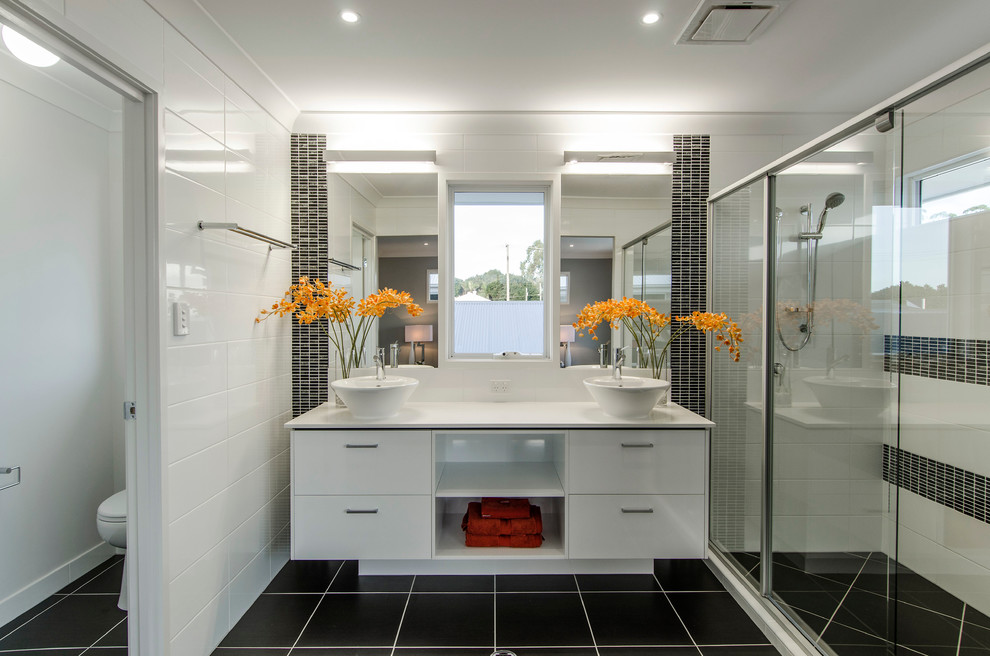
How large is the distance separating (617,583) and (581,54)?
2.44m

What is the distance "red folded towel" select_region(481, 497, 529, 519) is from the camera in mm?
2332

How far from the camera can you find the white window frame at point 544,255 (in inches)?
104

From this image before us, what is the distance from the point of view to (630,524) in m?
2.17

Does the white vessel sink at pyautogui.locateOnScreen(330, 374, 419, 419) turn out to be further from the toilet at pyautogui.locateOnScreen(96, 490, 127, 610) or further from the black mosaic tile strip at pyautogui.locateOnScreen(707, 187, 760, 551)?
the black mosaic tile strip at pyautogui.locateOnScreen(707, 187, 760, 551)

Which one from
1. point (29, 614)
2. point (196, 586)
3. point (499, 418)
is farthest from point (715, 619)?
point (29, 614)

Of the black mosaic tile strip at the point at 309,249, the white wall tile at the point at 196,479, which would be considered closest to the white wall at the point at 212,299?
the white wall tile at the point at 196,479

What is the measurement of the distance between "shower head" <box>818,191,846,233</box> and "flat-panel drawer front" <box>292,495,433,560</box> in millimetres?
1966

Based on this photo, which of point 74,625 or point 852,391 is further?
point 74,625

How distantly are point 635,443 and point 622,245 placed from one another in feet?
3.62

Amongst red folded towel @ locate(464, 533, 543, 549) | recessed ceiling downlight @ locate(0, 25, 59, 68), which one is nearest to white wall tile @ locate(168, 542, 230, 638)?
red folded towel @ locate(464, 533, 543, 549)

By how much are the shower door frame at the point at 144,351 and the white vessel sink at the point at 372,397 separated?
77cm

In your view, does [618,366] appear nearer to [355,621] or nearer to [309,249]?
[355,621]

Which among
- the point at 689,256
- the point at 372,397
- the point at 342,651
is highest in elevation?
the point at 689,256

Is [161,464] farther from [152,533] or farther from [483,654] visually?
[483,654]
